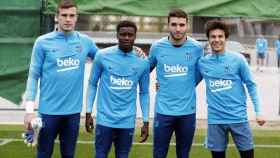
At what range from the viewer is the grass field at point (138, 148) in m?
8.93

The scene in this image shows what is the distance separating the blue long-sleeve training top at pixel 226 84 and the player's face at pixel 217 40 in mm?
95

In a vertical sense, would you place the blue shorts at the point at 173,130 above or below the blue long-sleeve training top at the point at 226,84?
below

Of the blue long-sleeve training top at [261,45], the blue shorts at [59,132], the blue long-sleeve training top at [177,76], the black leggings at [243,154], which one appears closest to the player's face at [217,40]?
the blue long-sleeve training top at [177,76]

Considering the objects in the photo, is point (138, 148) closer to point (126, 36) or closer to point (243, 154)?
point (243, 154)

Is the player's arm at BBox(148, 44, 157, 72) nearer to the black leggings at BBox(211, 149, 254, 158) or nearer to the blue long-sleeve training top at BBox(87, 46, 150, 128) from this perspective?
the blue long-sleeve training top at BBox(87, 46, 150, 128)

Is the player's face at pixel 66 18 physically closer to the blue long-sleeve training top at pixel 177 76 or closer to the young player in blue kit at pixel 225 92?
the blue long-sleeve training top at pixel 177 76

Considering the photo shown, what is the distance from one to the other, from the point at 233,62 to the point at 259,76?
20364 millimetres

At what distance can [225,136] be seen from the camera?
21.1 ft

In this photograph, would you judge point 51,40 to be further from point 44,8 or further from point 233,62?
point 44,8

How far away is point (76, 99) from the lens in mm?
6340

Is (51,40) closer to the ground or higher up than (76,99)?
higher up

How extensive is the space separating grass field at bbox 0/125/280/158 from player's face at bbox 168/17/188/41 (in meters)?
2.96

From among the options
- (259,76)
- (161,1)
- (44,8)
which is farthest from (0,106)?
(259,76)

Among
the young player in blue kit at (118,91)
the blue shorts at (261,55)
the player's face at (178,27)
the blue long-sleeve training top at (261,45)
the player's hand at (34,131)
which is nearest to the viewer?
the player's hand at (34,131)
